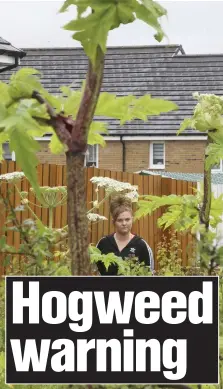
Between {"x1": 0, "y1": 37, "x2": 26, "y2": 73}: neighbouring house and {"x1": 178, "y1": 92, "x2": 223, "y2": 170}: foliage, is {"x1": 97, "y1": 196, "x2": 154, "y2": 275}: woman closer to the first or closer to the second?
{"x1": 178, "y1": 92, "x2": 223, "y2": 170}: foliage

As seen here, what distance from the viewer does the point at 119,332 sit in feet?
3.98

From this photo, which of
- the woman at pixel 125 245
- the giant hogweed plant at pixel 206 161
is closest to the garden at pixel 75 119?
the giant hogweed plant at pixel 206 161

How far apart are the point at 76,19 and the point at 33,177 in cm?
19

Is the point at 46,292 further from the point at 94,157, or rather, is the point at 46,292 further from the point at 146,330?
the point at 94,157

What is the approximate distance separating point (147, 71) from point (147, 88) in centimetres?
117

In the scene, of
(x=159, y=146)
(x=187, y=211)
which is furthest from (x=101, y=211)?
(x=159, y=146)

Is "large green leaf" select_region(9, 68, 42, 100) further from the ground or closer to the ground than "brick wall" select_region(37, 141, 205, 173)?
closer to the ground

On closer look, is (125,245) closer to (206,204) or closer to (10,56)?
(206,204)

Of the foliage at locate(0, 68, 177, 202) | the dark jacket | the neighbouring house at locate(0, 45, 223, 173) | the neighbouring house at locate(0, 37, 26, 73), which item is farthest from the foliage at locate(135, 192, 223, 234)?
the neighbouring house at locate(0, 45, 223, 173)

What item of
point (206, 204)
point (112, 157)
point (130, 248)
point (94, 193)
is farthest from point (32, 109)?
point (112, 157)

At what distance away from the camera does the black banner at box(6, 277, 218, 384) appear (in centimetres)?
121

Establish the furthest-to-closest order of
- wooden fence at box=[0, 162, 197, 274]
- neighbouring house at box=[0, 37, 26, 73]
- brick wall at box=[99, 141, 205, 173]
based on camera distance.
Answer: brick wall at box=[99, 141, 205, 173], neighbouring house at box=[0, 37, 26, 73], wooden fence at box=[0, 162, 197, 274]

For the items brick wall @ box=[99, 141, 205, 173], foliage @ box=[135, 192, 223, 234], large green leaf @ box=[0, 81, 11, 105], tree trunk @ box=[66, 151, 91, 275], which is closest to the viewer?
tree trunk @ box=[66, 151, 91, 275]

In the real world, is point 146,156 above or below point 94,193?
above
